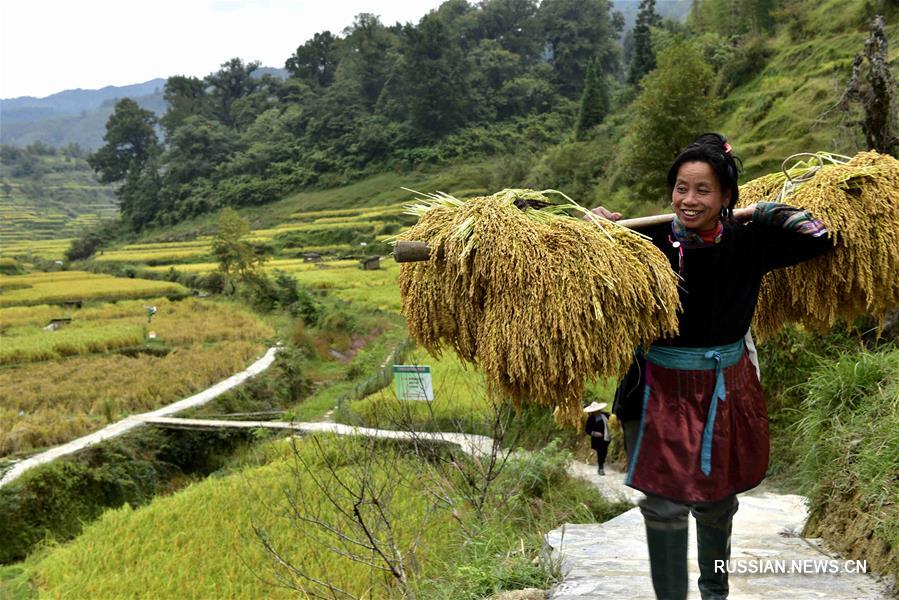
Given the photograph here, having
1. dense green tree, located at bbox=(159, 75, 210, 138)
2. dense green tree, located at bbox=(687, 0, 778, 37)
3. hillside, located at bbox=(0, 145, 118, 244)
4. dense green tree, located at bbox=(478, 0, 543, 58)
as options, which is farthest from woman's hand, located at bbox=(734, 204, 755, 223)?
dense green tree, located at bbox=(159, 75, 210, 138)

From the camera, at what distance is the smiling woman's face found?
1.80 m

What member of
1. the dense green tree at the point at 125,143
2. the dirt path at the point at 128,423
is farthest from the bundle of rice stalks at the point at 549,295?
the dense green tree at the point at 125,143

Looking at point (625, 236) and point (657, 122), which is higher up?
point (657, 122)

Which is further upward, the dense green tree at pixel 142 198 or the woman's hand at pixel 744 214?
the dense green tree at pixel 142 198

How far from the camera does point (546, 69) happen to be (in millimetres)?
49969

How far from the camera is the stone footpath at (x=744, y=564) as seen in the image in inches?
87.0

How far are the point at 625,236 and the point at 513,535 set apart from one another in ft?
6.89

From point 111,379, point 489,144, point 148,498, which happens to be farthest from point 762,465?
point 489,144

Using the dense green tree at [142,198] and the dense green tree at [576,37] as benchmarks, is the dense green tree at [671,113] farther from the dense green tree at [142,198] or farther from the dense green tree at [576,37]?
the dense green tree at [142,198]

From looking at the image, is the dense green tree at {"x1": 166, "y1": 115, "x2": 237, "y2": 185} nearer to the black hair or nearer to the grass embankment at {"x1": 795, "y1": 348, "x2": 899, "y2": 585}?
the grass embankment at {"x1": 795, "y1": 348, "x2": 899, "y2": 585}

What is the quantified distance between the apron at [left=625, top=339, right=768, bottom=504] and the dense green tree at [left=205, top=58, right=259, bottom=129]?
6228 centimetres

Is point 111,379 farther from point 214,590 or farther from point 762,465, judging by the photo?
point 762,465

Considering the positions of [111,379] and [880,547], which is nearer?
[880,547]

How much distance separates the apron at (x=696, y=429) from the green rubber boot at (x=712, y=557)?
189mm
